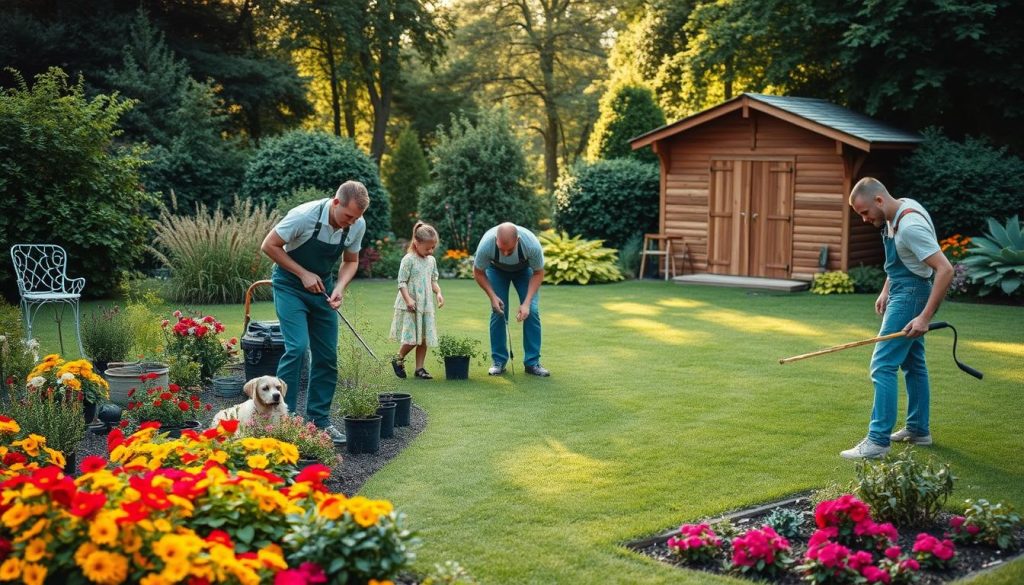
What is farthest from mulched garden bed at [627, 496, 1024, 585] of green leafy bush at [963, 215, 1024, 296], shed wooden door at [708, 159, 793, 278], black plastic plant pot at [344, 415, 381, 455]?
shed wooden door at [708, 159, 793, 278]

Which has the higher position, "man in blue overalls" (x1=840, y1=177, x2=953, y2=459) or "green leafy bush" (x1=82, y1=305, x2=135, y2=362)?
"man in blue overalls" (x1=840, y1=177, x2=953, y2=459)

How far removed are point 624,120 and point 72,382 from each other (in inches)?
695

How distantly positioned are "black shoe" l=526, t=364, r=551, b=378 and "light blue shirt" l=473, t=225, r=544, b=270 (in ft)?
3.18

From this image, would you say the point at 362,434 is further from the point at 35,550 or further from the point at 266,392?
the point at 35,550

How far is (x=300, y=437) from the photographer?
5891 millimetres

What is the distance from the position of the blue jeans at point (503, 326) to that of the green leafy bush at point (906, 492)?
15.6 feet

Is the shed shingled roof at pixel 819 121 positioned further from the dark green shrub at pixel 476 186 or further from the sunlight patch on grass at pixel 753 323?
the sunlight patch on grass at pixel 753 323

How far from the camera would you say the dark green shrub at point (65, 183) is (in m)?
14.4

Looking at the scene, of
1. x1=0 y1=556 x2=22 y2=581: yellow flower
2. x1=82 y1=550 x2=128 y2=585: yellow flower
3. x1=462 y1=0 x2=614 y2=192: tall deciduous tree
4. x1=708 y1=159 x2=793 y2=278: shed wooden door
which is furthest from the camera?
x1=462 y1=0 x2=614 y2=192: tall deciduous tree

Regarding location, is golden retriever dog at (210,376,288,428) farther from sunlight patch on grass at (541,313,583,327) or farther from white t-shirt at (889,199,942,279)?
sunlight patch on grass at (541,313,583,327)

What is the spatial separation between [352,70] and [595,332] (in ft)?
77.0

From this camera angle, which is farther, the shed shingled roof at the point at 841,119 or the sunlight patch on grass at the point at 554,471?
the shed shingled roof at the point at 841,119

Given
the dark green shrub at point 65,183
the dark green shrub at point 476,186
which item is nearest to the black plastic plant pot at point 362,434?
the dark green shrub at point 65,183

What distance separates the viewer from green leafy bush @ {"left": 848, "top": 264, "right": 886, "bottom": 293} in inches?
667
